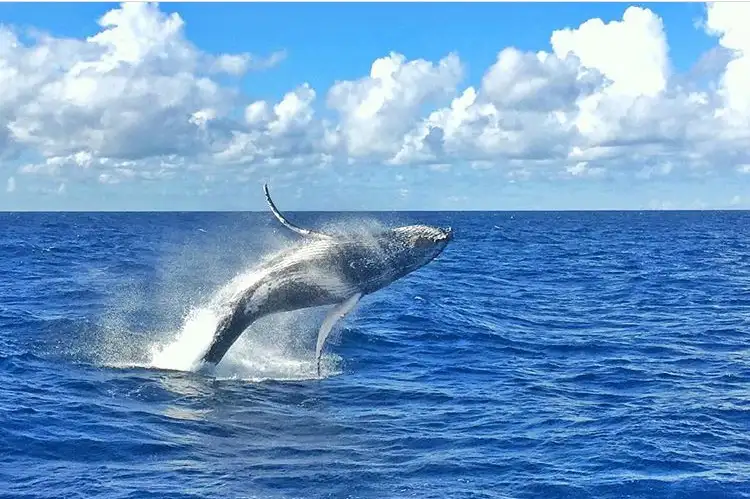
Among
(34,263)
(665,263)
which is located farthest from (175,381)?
(665,263)

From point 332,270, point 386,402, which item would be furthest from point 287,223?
point 386,402

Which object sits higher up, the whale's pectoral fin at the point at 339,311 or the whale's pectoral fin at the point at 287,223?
the whale's pectoral fin at the point at 287,223

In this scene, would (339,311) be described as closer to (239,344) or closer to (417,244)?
(417,244)

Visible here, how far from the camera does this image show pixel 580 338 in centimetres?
2480

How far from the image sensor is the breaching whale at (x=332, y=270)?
1742 cm

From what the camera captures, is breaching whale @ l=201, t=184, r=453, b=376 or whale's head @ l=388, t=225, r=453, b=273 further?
breaching whale @ l=201, t=184, r=453, b=376

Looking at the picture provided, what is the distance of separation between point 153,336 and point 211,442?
9.62m

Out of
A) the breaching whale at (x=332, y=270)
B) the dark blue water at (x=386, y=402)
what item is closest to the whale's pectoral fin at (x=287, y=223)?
the breaching whale at (x=332, y=270)

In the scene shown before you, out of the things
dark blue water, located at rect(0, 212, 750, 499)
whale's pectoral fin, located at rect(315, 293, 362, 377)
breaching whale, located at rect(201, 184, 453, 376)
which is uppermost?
breaching whale, located at rect(201, 184, 453, 376)

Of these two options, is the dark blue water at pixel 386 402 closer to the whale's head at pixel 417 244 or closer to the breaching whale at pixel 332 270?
the breaching whale at pixel 332 270

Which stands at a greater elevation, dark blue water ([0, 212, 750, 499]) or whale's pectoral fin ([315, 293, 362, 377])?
whale's pectoral fin ([315, 293, 362, 377])

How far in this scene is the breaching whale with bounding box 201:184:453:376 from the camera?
686 inches

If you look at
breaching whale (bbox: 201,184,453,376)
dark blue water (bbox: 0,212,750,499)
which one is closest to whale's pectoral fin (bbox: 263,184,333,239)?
breaching whale (bbox: 201,184,453,376)

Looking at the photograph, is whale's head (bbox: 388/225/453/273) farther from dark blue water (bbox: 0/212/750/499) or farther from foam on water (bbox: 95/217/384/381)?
dark blue water (bbox: 0/212/750/499)
